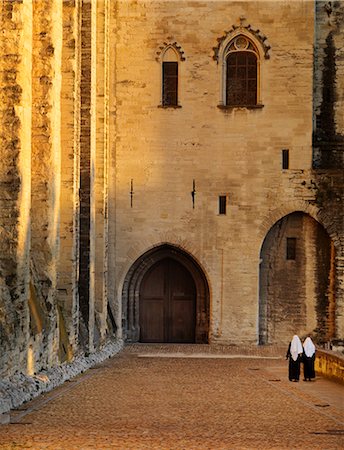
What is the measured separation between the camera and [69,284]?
18172 millimetres

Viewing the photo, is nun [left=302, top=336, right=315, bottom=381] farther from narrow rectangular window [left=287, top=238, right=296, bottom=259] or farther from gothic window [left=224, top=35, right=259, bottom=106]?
gothic window [left=224, top=35, right=259, bottom=106]

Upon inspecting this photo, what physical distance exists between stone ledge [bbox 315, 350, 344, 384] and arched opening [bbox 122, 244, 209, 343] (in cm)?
649

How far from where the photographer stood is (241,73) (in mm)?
24719

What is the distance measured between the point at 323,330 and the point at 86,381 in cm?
1010

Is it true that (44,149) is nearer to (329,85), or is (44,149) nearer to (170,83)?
(170,83)

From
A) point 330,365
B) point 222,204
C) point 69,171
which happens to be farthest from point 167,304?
point 330,365

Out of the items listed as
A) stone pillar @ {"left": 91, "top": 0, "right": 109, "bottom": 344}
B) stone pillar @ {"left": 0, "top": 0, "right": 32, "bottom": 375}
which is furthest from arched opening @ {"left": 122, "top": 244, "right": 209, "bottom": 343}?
stone pillar @ {"left": 0, "top": 0, "right": 32, "bottom": 375}

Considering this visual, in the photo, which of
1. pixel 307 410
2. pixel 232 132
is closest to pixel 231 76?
pixel 232 132

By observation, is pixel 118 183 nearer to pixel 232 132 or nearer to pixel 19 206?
pixel 232 132

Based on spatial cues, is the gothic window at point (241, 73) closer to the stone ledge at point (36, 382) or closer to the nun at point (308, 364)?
the stone ledge at point (36, 382)

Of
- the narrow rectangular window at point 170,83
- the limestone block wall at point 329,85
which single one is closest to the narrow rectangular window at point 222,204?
the limestone block wall at point 329,85

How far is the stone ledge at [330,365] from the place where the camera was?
1673 cm

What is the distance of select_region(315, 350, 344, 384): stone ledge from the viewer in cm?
1673

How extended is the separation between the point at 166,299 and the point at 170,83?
5.68 metres
